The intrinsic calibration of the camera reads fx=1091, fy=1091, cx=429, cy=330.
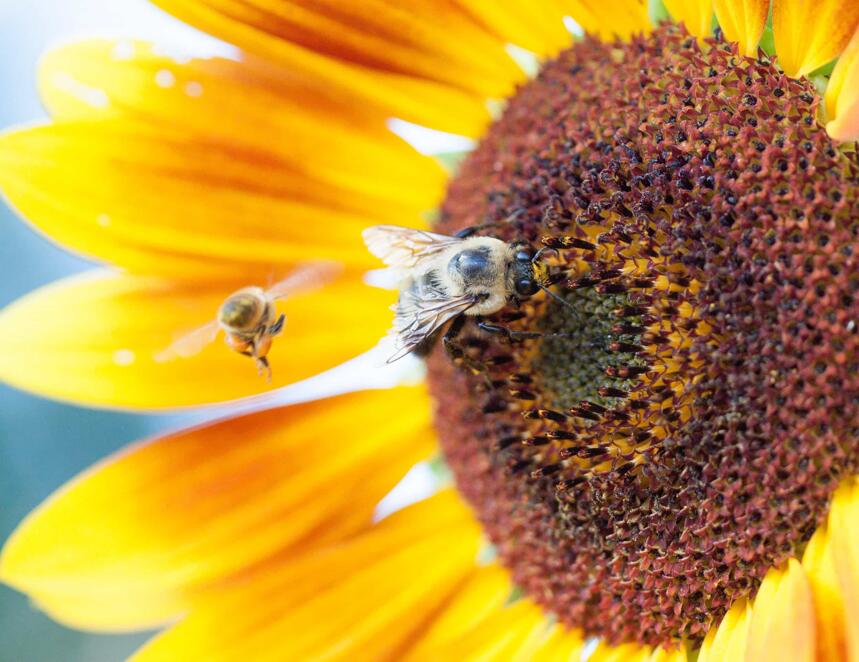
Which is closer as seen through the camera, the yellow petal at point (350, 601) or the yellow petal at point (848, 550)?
the yellow petal at point (848, 550)

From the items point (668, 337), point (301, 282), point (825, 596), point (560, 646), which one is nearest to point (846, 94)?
point (668, 337)

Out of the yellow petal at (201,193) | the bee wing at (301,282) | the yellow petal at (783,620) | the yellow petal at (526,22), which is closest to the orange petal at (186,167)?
the yellow petal at (201,193)

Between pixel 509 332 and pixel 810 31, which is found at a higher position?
pixel 810 31

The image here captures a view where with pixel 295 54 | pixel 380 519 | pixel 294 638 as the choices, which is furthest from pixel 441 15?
pixel 294 638

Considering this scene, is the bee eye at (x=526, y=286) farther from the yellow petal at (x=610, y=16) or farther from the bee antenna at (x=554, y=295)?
the yellow petal at (x=610, y=16)

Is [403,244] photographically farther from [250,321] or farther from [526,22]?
[526,22]

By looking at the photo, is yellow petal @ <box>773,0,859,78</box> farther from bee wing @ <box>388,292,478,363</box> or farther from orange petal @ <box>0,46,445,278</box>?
orange petal @ <box>0,46,445,278</box>

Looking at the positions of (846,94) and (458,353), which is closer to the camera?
(846,94)

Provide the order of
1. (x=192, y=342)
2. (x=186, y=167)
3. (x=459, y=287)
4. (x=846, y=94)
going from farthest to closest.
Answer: (x=186, y=167) < (x=192, y=342) < (x=459, y=287) < (x=846, y=94)
